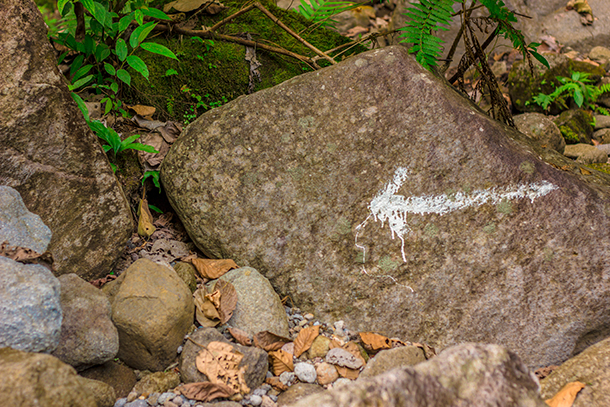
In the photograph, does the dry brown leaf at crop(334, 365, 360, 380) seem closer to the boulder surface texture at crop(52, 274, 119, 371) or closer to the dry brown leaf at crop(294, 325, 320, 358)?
the dry brown leaf at crop(294, 325, 320, 358)

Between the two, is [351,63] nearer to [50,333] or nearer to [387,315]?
[387,315]

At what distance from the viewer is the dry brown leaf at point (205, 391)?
2020 millimetres

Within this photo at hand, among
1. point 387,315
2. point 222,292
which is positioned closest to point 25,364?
point 222,292

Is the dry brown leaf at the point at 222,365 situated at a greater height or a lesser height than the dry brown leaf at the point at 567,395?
lesser

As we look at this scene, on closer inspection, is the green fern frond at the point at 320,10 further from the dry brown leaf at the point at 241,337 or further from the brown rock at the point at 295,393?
the brown rock at the point at 295,393

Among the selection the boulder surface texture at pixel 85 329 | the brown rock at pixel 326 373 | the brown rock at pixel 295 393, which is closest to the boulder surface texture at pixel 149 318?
the boulder surface texture at pixel 85 329

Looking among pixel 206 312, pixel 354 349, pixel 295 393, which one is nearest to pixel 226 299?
pixel 206 312

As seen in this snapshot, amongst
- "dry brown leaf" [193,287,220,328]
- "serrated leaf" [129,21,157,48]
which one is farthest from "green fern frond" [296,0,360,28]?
"dry brown leaf" [193,287,220,328]

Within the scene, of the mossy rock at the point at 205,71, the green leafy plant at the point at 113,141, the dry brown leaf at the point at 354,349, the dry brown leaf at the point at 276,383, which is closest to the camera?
the dry brown leaf at the point at 276,383

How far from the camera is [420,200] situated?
103 inches

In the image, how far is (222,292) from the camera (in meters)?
2.45

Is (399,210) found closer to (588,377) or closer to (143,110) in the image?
(588,377)

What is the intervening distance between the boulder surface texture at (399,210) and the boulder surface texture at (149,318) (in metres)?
0.54

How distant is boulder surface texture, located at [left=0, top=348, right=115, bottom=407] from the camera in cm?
145
